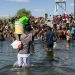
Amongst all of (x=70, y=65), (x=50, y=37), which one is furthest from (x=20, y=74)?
(x=50, y=37)

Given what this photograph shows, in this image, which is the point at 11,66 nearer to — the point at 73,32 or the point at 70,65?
the point at 70,65

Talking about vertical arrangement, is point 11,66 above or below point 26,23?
below

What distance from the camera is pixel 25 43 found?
13.5 metres

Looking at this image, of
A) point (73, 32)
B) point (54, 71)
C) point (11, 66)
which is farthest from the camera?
point (73, 32)

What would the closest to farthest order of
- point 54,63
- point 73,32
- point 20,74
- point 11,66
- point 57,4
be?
point 20,74, point 11,66, point 54,63, point 73,32, point 57,4

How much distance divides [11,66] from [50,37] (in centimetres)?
504

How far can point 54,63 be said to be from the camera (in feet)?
53.7

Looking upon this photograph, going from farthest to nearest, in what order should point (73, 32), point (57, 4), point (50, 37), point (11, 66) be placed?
point (57, 4)
point (73, 32)
point (50, 37)
point (11, 66)

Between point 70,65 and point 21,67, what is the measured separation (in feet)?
8.83

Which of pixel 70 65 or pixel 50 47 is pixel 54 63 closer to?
pixel 70 65

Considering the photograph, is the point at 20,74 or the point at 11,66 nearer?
the point at 20,74

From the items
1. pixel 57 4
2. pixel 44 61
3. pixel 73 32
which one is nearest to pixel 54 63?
pixel 44 61

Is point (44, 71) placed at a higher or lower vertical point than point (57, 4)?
lower

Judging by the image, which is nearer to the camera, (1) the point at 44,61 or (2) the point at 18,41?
(2) the point at 18,41
